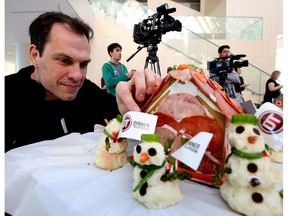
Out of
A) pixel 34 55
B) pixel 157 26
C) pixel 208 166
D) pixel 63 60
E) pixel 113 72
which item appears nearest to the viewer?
pixel 208 166

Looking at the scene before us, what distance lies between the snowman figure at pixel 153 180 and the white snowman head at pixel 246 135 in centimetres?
10

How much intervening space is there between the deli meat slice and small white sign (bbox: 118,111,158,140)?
0.15 feet

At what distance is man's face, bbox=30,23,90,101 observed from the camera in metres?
0.80

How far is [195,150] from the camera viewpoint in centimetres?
33

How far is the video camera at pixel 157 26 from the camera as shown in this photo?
1252 mm

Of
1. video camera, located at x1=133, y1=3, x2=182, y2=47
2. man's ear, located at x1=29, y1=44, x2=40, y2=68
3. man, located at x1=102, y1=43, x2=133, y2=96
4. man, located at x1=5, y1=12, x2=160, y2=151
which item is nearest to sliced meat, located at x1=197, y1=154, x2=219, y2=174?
man, located at x1=5, y1=12, x2=160, y2=151

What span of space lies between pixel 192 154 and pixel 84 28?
2.40 ft

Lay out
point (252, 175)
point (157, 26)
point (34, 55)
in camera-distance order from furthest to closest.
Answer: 1. point (157, 26)
2. point (34, 55)
3. point (252, 175)

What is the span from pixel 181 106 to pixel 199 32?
5.54 metres

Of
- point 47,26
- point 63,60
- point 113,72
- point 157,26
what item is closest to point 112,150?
point 63,60

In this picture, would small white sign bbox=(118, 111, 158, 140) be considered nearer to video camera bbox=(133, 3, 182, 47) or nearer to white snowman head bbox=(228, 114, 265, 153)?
white snowman head bbox=(228, 114, 265, 153)

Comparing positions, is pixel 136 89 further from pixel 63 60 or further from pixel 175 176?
pixel 63 60

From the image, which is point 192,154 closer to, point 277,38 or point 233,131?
point 233,131

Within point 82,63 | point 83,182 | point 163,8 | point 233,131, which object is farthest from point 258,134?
point 163,8
